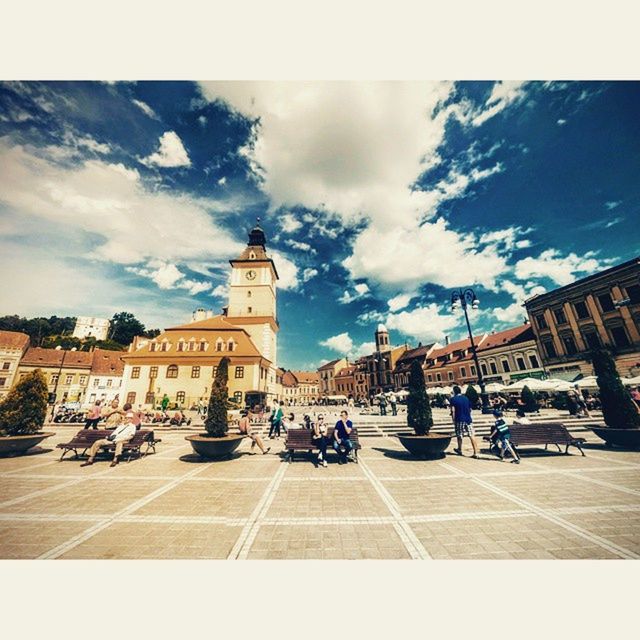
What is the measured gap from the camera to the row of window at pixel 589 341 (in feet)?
78.2

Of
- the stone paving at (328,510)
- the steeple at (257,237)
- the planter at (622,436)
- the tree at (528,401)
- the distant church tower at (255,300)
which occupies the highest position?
the steeple at (257,237)

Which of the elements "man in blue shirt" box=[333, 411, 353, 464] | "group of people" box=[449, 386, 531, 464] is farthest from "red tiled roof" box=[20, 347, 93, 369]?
"group of people" box=[449, 386, 531, 464]

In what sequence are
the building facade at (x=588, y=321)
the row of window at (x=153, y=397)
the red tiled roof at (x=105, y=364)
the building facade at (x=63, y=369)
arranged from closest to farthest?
the building facade at (x=588, y=321), the row of window at (x=153, y=397), the building facade at (x=63, y=369), the red tiled roof at (x=105, y=364)

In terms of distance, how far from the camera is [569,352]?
90.4 ft

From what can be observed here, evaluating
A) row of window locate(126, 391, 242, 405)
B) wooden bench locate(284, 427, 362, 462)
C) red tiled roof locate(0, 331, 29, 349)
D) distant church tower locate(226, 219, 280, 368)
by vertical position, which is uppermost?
distant church tower locate(226, 219, 280, 368)

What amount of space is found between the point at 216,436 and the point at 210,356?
24.6 metres

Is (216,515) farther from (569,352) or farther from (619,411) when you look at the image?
(569,352)

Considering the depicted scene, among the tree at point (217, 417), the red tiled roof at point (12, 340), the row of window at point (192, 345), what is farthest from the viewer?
the red tiled roof at point (12, 340)

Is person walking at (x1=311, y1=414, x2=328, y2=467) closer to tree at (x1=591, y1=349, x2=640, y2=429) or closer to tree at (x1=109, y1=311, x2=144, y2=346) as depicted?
tree at (x1=591, y1=349, x2=640, y2=429)

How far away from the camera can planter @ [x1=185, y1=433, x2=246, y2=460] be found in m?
8.55

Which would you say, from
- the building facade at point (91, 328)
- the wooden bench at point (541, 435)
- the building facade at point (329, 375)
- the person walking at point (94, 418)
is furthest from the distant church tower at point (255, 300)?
the building facade at point (91, 328)

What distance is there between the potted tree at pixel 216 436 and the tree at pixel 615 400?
41.6ft

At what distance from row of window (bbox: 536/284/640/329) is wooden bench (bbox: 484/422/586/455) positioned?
929 inches

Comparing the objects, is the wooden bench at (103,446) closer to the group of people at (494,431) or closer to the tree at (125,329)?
the group of people at (494,431)
